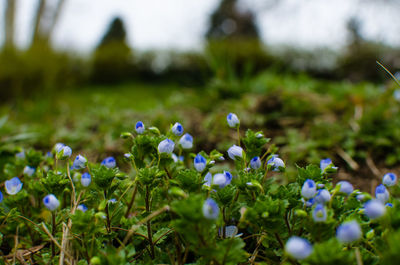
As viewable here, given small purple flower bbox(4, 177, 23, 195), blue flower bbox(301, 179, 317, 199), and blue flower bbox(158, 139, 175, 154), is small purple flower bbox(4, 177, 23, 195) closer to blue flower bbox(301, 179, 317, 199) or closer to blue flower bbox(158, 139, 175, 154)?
blue flower bbox(158, 139, 175, 154)

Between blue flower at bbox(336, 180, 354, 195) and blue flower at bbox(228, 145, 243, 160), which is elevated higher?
blue flower at bbox(228, 145, 243, 160)

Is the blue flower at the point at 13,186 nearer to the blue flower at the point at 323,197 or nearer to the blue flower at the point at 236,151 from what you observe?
the blue flower at the point at 236,151

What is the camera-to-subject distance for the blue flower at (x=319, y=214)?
0.65 m

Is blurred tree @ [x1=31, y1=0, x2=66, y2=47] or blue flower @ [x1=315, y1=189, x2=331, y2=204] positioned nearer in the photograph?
blue flower @ [x1=315, y1=189, x2=331, y2=204]

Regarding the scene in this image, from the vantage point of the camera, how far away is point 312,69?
24.4 feet

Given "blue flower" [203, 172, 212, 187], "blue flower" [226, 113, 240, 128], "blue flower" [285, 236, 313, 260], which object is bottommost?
"blue flower" [203, 172, 212, 187]

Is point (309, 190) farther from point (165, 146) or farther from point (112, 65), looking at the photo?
point (112, 65)

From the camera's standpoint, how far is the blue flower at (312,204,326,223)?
2.12 feet

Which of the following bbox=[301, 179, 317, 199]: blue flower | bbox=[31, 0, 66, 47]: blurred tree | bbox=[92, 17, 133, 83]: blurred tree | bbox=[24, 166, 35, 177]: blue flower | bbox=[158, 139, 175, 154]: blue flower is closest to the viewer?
bbox=[301, 179, 317, 199]: blue flower

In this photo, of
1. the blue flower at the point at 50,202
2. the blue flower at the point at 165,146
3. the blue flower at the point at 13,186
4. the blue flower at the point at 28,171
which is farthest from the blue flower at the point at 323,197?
the blue flower at the point at 28,171

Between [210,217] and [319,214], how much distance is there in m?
0.25

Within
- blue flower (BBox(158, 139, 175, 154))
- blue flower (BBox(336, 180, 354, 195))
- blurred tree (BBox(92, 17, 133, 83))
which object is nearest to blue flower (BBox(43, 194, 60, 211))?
blue flower (BBox(158, 139, 175, 154))

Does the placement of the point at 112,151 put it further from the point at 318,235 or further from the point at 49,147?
the point at 318,235

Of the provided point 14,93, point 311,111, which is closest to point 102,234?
point 311,111
